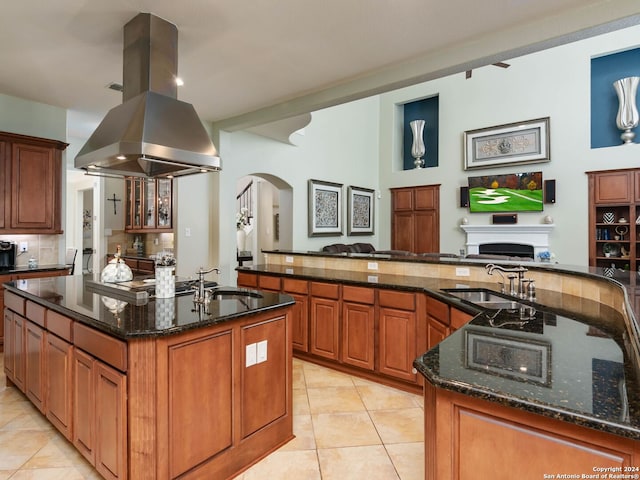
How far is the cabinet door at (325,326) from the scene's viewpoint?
133 inches

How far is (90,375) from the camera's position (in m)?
1.82

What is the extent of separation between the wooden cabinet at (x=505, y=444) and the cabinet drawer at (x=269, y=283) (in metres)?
2.82

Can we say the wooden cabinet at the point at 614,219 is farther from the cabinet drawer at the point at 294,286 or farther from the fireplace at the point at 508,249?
the cabinet drawer at the point at 294,286

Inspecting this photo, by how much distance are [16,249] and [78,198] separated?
11.7 feet

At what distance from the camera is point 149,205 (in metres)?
6.17

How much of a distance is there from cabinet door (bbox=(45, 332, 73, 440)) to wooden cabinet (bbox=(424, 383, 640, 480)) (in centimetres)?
191

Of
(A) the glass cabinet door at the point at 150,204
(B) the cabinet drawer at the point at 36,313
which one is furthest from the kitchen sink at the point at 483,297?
(A) the glass cabinet door at the point at 150,204

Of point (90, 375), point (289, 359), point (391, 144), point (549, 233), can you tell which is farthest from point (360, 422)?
point (391, 144)

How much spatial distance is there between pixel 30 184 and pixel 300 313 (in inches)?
134

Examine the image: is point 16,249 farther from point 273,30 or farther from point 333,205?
point 333,205

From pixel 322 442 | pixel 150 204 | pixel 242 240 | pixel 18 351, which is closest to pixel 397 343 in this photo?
pixel 322 442

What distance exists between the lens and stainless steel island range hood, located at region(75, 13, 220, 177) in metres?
2.31

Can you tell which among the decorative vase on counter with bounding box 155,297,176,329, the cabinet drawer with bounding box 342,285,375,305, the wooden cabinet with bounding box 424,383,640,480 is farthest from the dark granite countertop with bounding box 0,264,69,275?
the wooden cabinet with bounding box 424,383,640,480

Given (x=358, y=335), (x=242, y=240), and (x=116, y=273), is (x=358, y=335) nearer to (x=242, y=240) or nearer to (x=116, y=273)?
(x=116, y=273)
